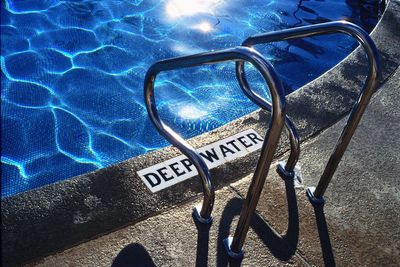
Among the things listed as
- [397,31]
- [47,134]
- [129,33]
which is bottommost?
[47,134]

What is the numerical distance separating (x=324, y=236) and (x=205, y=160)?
1.04m

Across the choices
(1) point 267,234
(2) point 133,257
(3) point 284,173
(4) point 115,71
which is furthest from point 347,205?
(4) point 115,71

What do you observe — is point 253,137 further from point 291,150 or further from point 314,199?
point 314,199

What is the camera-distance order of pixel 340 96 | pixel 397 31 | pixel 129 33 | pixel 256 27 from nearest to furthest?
pixel 340 96 → pixel 397 31 → pixel 129 33 → pixel 256 27

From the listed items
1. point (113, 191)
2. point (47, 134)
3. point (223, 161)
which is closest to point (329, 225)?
point (223, 161)

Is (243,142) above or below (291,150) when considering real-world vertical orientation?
below

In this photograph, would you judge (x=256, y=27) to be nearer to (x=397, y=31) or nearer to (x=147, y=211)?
(x=397, y=31)

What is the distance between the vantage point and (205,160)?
128 inches

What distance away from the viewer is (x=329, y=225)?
9.29 ft

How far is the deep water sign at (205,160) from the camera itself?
3.02 meters

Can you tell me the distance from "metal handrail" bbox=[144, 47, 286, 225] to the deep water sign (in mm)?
359

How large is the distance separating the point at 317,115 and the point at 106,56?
3.01 meters

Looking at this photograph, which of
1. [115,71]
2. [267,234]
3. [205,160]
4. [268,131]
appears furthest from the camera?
[115,71]

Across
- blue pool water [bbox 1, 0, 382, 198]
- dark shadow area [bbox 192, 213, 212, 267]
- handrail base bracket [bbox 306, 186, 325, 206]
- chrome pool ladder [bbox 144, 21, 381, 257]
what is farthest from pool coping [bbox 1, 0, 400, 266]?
blue pool water [bbox 1, 0, 382, 198]
